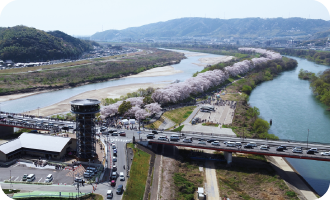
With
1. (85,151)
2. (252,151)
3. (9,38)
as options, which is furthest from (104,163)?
(9,38)

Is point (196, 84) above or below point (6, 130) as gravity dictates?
above

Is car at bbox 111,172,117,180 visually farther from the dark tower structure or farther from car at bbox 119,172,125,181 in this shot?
the dark tower structure

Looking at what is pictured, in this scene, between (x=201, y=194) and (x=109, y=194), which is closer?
(x=109, y=194)

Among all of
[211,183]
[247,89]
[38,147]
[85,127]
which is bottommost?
[211,183]

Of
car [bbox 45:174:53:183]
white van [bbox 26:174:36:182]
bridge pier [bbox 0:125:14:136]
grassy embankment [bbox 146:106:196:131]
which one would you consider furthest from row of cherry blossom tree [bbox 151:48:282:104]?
white van [bbox 26:174:36:182]

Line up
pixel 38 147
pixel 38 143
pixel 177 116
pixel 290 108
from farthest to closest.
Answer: pixel 290 108
pixel 177 116
pixel 38 143
pixel 38 147

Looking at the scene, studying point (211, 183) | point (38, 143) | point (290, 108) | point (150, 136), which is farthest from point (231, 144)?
point (290, 108)

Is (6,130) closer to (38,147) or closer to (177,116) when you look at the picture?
(38,147)

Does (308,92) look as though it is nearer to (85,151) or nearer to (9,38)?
(85,151)
